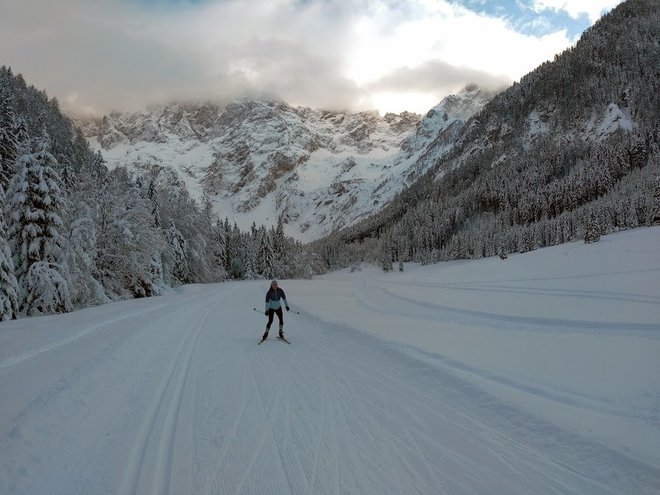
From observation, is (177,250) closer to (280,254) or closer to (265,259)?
Result: (265,259)

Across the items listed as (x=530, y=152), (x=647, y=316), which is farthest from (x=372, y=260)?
(x=647, y=316)

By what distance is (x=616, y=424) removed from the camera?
557 cm

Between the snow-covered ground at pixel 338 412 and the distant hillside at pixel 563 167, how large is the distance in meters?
54.7

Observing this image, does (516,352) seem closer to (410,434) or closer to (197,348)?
(410,434)

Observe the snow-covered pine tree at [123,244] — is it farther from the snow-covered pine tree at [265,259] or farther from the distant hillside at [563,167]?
the distant hillside at [563,167]

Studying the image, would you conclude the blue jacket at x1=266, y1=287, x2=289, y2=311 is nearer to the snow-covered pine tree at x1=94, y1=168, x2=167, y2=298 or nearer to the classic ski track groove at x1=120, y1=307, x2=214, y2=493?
the classic ski track groove at x1=120, y1=307, x2=214, y2=493

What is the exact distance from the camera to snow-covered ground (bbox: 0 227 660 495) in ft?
15.5

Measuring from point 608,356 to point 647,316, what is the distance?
663 centimetres

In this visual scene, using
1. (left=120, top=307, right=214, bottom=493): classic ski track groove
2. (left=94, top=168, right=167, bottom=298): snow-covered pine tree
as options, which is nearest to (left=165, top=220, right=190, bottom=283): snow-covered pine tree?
(left=94, top=168, right=167, bottom=298): snow-covered pine tree

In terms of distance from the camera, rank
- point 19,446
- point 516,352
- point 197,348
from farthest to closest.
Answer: point 197,348
point 516,352
point 19,446

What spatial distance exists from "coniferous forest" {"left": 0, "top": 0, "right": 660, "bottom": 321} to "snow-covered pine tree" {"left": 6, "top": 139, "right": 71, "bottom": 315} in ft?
0.23

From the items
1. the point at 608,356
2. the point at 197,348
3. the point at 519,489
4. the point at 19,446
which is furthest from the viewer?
the point at 197,348

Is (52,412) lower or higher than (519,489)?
higher

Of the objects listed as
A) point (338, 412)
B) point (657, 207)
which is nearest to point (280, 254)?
point (657, 207)
